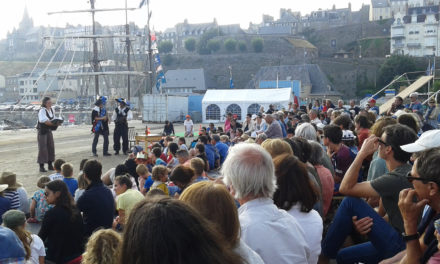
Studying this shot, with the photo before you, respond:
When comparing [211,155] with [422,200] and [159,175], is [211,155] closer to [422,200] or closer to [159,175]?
[159,175]

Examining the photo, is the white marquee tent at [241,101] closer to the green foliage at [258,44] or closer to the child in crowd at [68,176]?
the child in crowd at [68,176]

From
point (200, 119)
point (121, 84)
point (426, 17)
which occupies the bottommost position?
point (200, 119)

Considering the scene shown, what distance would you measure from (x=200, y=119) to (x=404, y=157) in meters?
40.7

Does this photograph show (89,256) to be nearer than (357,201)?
Yes

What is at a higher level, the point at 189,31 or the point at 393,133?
the point at 189,31

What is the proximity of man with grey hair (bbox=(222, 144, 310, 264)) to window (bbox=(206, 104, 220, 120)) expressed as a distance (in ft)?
120

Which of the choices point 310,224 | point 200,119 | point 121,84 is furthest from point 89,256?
point 121,84

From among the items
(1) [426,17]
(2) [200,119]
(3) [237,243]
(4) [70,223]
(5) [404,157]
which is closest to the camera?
(3) [237,243]

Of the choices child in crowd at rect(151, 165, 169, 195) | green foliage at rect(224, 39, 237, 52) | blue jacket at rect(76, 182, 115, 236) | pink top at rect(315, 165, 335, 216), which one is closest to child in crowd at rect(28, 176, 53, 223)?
blue jacket at rect(76, 182, 115, 236)

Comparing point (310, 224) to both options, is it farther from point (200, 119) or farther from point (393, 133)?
point (200, 119)

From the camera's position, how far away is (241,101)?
38.0m

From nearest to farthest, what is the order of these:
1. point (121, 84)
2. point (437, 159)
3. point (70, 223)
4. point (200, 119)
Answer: point (437, 159) → point (70, 223) → point (200, 119) → point (121, 84)

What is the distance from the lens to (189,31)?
15238cm

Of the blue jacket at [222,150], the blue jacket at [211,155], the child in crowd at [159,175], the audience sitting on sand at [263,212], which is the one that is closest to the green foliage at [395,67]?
the blue jacket at [222,150]
